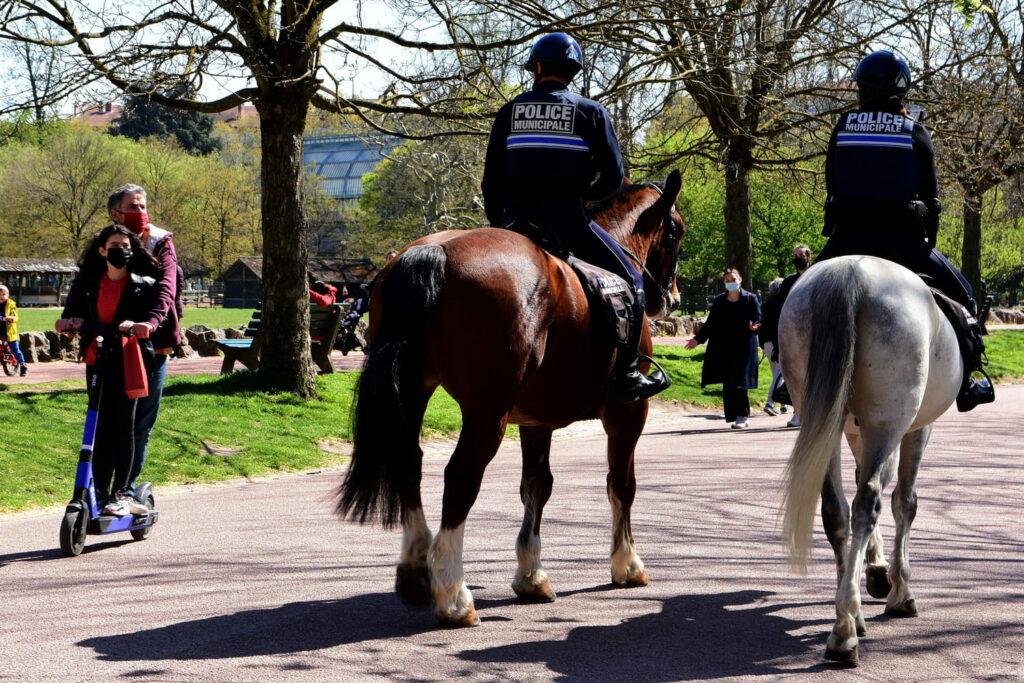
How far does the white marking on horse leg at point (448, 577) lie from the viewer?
5.14 m

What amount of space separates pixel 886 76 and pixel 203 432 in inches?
319

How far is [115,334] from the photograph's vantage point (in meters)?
7.22

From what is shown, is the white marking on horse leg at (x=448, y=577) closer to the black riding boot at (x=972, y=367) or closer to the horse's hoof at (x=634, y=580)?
the horse's hoof at (x=634, y=580)

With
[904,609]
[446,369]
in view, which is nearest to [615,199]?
[446,369]

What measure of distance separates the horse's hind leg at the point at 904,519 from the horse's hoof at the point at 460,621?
196 centimetres

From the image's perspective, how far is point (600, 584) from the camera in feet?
20.4

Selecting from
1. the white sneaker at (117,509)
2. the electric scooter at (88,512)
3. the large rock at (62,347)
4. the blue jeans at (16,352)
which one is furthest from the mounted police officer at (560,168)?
the large rock at (62,347)

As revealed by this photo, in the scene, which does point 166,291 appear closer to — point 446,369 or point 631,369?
point 446,369

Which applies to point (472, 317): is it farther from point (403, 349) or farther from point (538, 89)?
point (538, 89)

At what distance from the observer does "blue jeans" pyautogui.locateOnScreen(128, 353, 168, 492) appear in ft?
24.5

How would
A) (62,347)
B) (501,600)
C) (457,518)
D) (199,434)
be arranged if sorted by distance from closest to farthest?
(457,518) < (501,600) < (199,434) < (62,347)

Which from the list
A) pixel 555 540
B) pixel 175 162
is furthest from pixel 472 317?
pixel 175 162

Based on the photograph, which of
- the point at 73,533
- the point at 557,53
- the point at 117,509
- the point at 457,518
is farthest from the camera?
the point at 117,509

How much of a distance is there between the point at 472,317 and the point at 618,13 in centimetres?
856
